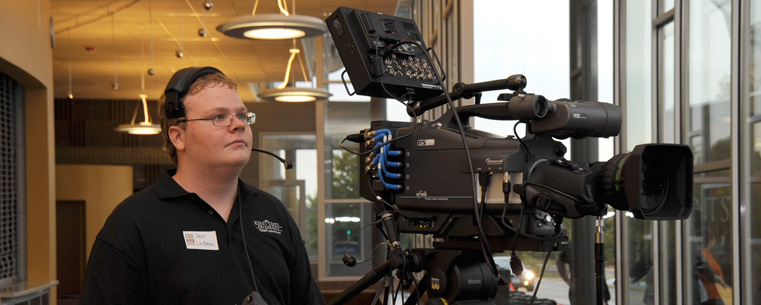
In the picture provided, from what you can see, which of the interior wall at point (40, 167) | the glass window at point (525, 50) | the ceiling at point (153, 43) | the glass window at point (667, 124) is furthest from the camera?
the ceiling at point (153, 43)

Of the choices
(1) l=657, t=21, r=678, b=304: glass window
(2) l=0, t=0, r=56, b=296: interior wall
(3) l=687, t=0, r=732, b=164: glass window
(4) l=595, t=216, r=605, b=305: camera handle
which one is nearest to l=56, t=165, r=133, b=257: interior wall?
(2) l=0, t=0, r=56, b=296: interior wall

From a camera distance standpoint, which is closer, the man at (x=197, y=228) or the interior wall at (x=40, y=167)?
the man at (x=197, y=228)

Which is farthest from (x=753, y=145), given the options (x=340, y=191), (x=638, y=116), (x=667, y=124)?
(x=340, y=191)

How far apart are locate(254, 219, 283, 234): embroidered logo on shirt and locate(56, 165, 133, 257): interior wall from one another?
48.1 feet

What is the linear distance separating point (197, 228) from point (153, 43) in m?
11.8

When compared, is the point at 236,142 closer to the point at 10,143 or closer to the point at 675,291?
the point at 675,291

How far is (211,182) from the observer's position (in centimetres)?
182

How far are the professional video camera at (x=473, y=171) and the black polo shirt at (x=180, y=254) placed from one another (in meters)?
0.29

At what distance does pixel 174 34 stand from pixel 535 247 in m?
11.4

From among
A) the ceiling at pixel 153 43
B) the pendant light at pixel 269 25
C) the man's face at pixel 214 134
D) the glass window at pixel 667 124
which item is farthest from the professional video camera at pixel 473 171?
the ceiling at pixel 153 43

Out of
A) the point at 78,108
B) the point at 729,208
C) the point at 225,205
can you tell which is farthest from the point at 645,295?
the point at 78,108

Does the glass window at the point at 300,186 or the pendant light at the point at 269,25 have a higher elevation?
the pendant light at the point at 269,25

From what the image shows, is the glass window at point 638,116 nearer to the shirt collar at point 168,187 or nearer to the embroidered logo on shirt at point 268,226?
the embroidered logo on shirt at point 268,226

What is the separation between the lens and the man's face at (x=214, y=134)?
178 centimetres
